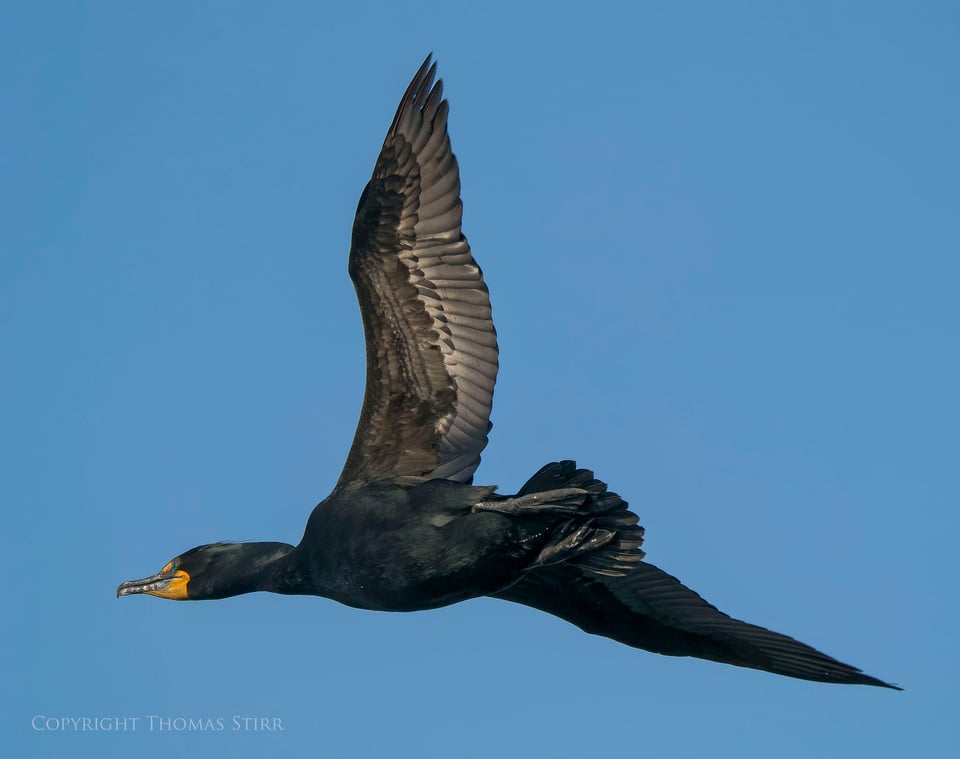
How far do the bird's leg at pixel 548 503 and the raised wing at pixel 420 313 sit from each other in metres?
0.96

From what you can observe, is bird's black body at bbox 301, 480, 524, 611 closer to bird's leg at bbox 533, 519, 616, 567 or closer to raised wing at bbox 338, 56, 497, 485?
bird's leg at bbox 533, 519, 616, 567

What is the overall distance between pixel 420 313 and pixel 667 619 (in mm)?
2790

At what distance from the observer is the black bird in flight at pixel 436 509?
35.8ft

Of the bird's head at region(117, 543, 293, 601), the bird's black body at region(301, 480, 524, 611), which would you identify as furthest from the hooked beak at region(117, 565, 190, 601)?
the bird's black body at region(301, 480, 524, 611)

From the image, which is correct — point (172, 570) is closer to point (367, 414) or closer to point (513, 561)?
point (367, 414)

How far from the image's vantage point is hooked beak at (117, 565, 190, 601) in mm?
12203

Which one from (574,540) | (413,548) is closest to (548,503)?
(574,540)

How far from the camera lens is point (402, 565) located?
1104cm

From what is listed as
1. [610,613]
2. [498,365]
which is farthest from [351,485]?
[610,613]

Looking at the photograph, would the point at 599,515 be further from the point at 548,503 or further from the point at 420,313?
the point at 420,313

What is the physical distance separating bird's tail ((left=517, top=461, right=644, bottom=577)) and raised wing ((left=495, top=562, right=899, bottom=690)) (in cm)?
115

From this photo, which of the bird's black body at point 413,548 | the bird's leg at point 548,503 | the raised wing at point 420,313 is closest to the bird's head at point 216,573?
the bird's black body at point 413,548

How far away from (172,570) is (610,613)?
3.07 metres

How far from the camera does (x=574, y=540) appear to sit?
10.8 m
